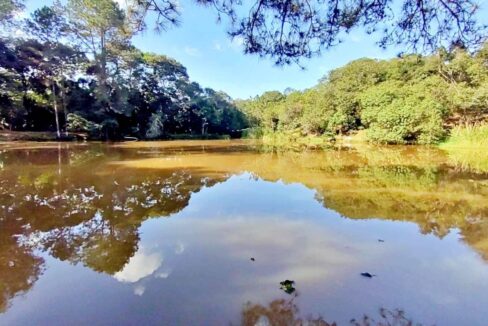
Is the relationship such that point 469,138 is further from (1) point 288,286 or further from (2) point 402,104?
(1) point 288,286

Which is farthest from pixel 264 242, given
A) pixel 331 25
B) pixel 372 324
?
pixel 331 25

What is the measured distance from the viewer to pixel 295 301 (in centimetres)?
218

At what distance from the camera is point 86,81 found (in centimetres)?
2395

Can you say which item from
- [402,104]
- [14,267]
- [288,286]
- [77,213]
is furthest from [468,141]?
[14,267]

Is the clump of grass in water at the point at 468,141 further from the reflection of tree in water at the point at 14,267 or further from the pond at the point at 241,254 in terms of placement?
the reflection of tree in water at the point at 14,267

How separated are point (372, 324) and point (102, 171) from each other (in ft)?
25.5

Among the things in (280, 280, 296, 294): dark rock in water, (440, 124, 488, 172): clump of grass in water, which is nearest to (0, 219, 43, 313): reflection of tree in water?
(280, 280, 296, 294): dark rock in water

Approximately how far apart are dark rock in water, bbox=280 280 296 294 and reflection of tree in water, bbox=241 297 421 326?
0.18 meters

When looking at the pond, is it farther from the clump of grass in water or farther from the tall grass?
the tall grass

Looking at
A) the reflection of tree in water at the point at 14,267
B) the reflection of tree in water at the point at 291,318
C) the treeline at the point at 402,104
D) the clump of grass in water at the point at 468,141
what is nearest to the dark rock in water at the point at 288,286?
the reflection of tree in water at the point at 291,318

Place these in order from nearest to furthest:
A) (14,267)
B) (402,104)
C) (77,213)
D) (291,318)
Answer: (291,318), (14,267), (77,213), (402,104)

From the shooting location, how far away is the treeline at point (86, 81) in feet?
65.4

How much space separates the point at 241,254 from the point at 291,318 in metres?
1.10

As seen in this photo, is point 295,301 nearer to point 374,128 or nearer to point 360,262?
point 360,262
